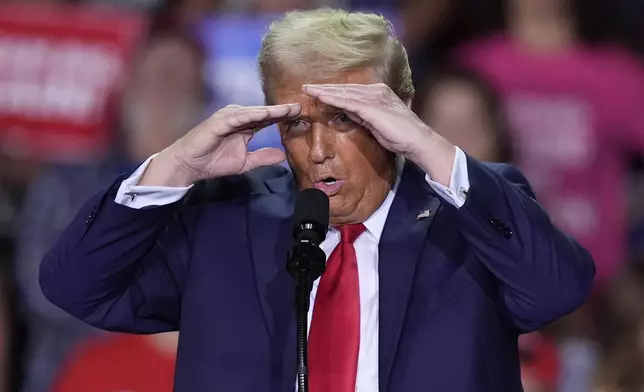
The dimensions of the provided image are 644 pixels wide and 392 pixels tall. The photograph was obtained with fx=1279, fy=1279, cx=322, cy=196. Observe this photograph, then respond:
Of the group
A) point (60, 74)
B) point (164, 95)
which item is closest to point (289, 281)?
point (164, 95)

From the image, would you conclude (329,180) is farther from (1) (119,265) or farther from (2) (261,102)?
(2) (261,102)

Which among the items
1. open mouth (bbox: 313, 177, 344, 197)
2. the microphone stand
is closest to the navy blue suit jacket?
open mouth (bbox: 313, 177, 344, 197)

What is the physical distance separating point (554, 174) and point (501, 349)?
1755 millimetres

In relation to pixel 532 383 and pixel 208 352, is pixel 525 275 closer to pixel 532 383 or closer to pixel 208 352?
pixel 208 352

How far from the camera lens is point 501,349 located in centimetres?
175

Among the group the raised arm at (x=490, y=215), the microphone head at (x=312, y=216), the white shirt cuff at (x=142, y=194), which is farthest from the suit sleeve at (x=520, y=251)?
the white shirt cuff at (x=142, y=194)

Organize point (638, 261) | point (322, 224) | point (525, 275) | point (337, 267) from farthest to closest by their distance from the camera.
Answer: point (638, 261)
point (337, 267)
point (525, 275)
point (322, 224)

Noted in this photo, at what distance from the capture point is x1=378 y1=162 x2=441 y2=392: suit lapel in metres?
1.72

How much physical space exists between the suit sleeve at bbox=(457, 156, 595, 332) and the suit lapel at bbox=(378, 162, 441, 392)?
0.11 meters

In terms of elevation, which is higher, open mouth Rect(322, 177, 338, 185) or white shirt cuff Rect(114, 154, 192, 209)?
open mouth Rect(322, 177, 338, 185)

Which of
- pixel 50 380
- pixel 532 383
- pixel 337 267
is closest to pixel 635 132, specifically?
pixel 532 383

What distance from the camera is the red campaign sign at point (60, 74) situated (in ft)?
11.5

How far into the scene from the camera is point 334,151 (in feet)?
5.67

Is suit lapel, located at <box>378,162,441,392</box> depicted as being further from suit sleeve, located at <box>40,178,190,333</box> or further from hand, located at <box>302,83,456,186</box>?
suit sleeve, located at <box>40,178,190,333</box>
